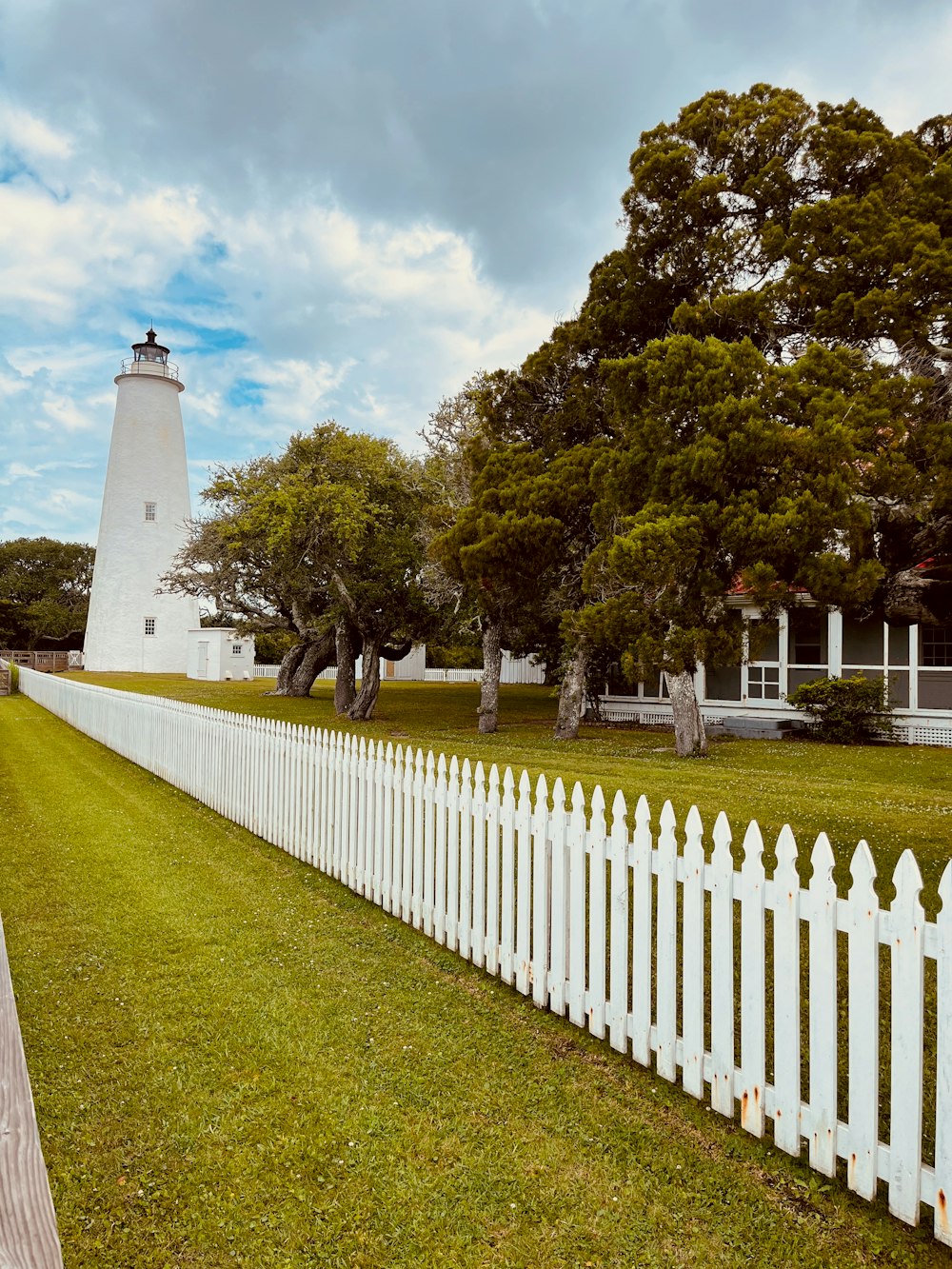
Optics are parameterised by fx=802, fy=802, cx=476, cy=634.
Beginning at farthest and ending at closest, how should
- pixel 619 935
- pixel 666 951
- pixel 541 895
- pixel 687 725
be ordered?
pixel 687 725
pixel 541 895
pixel 619 935
pixel 666 951

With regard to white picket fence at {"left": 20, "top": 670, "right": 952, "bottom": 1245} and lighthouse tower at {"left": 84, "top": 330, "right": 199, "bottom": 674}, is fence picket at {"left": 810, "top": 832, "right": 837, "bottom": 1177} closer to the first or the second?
white picket fence at {"left": 20, "top": 670, "right": 952, "bottom": 1245}

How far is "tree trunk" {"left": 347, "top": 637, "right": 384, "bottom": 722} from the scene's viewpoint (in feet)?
73.7

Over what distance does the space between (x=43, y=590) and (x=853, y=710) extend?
54438 millimetres

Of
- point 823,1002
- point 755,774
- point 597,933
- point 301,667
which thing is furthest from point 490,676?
point 823,1002

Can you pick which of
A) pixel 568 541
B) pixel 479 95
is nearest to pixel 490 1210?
pixel 568 541

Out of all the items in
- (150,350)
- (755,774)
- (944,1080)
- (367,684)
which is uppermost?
(150,350)

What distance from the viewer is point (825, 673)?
19.8 m

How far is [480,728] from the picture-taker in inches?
782

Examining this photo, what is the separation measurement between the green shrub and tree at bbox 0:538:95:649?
4897 cm

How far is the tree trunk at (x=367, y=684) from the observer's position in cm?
2245

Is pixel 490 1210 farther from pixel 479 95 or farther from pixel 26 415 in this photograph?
pixel 26 415

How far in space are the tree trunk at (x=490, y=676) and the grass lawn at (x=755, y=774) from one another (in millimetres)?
523

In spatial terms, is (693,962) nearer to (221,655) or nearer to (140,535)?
(221,655)

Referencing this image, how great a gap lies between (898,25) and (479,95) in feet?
23.0
